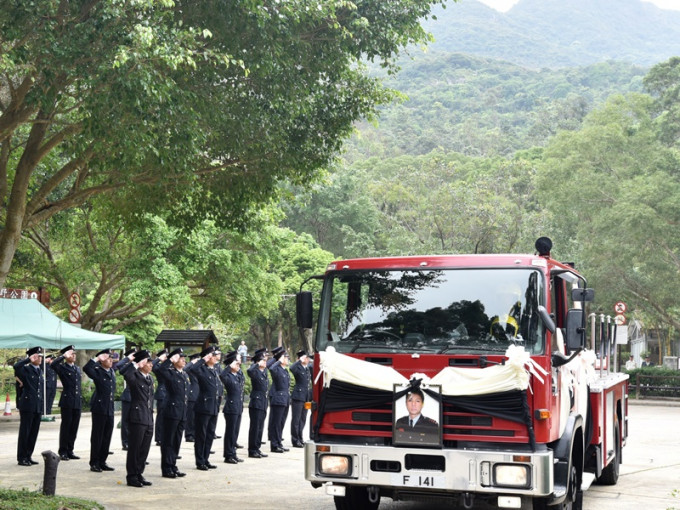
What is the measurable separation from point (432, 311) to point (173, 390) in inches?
237

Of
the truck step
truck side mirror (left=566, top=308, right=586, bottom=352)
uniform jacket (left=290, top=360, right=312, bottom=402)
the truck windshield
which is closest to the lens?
truck side mirror (left=566, top=308, right=586, bottom=352)

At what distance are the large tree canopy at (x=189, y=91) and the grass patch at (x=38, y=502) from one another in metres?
4.27

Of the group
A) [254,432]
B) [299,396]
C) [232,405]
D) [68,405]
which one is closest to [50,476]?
[68,405]

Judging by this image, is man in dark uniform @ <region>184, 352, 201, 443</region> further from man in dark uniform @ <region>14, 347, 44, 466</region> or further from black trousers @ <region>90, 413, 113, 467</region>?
man in dark uniform @ <region>14, 347, 44, 466</region>

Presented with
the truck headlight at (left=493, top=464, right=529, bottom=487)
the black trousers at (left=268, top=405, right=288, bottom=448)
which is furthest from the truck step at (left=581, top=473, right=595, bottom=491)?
the black trousers at (left=268, top=405, right=288, bottom=448)

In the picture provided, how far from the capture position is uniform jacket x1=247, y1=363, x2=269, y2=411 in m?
17.3

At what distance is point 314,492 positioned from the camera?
12.3 meters

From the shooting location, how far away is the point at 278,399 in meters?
18.1

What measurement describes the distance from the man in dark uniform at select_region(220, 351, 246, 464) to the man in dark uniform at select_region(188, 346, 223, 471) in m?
0.38

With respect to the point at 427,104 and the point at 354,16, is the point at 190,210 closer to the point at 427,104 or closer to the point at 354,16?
the point at 354,16

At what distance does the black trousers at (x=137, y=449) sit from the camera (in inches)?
502

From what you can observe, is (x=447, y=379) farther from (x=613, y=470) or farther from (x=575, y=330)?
(x=613, y=470)

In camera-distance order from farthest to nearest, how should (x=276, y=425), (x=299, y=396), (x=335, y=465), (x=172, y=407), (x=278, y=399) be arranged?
(x=299, y=396) < (x=278, y=399) < (x=276, y=425) < (x=172, y=407) < (x=335, y=465)

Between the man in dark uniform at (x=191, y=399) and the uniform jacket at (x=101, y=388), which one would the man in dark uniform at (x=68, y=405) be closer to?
the uniform jacket at (x=101, y=388)
